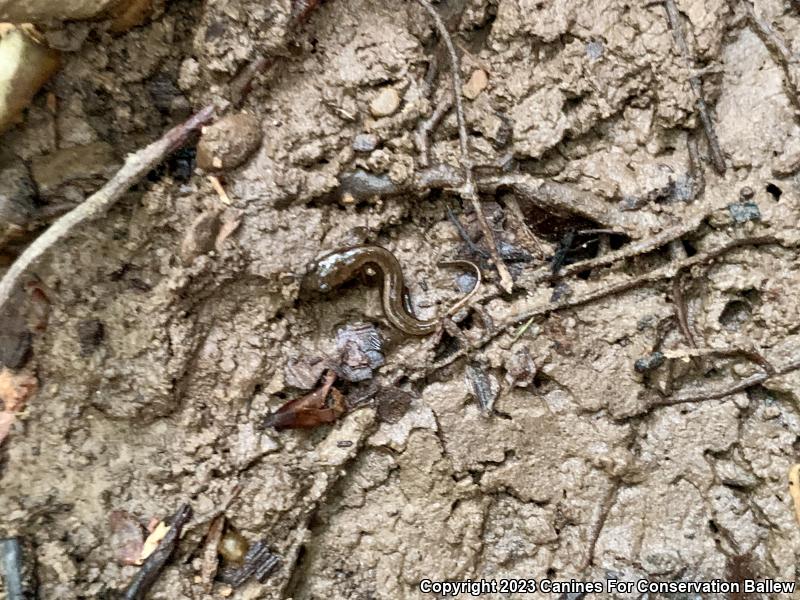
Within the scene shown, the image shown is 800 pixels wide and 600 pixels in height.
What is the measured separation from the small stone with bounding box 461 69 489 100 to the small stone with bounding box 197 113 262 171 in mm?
920

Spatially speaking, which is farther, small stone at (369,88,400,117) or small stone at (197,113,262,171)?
A: small stone at (369,88,400,117)

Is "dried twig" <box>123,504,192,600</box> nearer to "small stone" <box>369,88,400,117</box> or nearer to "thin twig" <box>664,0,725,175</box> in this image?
"small stone" <box>369,88,400,117</box>

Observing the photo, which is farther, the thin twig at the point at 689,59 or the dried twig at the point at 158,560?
the thin twig at the point at 689,59

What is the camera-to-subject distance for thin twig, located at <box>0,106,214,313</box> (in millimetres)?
2273

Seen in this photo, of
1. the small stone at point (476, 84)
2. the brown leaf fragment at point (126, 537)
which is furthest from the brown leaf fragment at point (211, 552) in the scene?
the small stone at point (476, 84)

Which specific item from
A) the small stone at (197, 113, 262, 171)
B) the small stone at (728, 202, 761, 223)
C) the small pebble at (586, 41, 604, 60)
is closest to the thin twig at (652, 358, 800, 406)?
the small stone at (728, 202, 761, 223)

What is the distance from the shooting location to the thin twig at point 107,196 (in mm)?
2273

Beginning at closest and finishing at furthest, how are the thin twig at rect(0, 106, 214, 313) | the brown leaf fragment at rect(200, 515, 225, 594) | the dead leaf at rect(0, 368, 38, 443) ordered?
the thin twig at rect(0, 106, 214, 313)
the dead leaf at rect(0, 368, 38, 443)
the brown leaf fragment at rect(200, 515, 225, 594)

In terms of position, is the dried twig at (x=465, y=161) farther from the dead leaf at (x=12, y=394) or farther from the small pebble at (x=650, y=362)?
the dead leaf at (x=12, y=394)

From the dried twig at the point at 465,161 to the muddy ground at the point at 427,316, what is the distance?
3.0 inches

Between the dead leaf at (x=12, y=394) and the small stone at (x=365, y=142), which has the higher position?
the small stone at (x=365, y=142)

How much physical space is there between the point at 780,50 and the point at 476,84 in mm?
1260

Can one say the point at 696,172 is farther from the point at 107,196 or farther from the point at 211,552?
the point at 211,552

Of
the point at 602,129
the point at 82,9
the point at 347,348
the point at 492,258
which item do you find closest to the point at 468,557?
the point at 347,348
